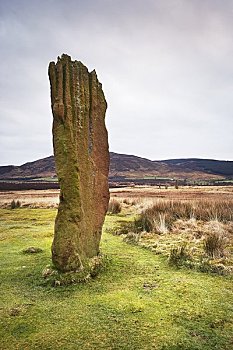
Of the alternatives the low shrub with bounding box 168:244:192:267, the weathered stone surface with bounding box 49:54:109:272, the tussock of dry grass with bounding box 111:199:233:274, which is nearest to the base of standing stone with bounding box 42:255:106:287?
the weathered stone surface with bounding box 49:54:109:272

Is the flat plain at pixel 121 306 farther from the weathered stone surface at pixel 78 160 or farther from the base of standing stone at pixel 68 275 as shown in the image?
the weathered stone surface at pixel 78 160

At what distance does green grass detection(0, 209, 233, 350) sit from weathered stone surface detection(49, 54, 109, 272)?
88 centimetres

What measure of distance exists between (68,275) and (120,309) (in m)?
1.92

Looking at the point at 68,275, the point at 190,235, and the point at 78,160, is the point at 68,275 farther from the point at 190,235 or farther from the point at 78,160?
the point at 190,235

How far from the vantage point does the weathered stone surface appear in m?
8.30

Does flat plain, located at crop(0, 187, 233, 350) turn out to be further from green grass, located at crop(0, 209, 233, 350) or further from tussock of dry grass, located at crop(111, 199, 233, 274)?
tussock of dry grass, located at crop(111, 199, 233, 274)

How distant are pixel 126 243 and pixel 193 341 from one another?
7.27 meters

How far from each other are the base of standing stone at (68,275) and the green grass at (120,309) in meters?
0.16

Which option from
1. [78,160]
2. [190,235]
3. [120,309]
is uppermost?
[78,160]

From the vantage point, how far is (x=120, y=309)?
652cm

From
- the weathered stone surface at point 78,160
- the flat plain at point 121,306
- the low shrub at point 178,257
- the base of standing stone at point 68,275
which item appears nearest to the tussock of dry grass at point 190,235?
the low shrub at point 178,257

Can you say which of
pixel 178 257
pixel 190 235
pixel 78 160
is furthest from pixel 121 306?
pixel 190 235

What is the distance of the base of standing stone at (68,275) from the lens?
7.90 m

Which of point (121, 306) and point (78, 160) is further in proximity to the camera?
point (78, 160)
